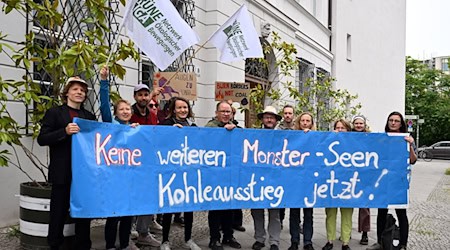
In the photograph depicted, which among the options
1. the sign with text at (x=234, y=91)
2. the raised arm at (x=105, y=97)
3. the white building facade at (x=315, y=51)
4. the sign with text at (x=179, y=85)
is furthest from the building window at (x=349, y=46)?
the raised arm at (x=105, y=97)

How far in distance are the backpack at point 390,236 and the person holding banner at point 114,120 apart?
2.93 m

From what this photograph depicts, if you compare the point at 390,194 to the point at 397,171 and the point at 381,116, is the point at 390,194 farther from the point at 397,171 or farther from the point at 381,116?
the point at 381,116

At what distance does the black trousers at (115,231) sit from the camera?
5175 millimetres

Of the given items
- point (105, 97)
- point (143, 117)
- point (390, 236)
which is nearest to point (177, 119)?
point (143, 117)

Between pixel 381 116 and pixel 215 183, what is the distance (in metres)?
26.0

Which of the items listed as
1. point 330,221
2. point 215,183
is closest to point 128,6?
point 215,183

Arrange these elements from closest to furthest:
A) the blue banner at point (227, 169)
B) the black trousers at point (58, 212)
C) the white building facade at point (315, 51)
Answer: the black trousers at point (58, 212)
the blue banner at point (227, 169)
the white building facade at point (315, 51)

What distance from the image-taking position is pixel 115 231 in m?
5.25

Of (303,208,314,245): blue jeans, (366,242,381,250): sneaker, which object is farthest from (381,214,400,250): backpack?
(303,208,314,245): blue jeans

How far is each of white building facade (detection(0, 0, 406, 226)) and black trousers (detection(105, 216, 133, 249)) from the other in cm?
228

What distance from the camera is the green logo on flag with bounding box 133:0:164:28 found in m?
5.41

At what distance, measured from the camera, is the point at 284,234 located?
7.08m

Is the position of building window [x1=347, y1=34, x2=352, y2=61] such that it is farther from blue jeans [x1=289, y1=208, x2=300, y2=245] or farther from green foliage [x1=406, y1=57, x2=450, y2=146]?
green foliage [x1=406, y1=57, x2=450, y2=146]

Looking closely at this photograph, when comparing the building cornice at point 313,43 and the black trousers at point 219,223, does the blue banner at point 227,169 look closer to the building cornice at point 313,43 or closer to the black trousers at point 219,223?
the black trousers at point 219,223
